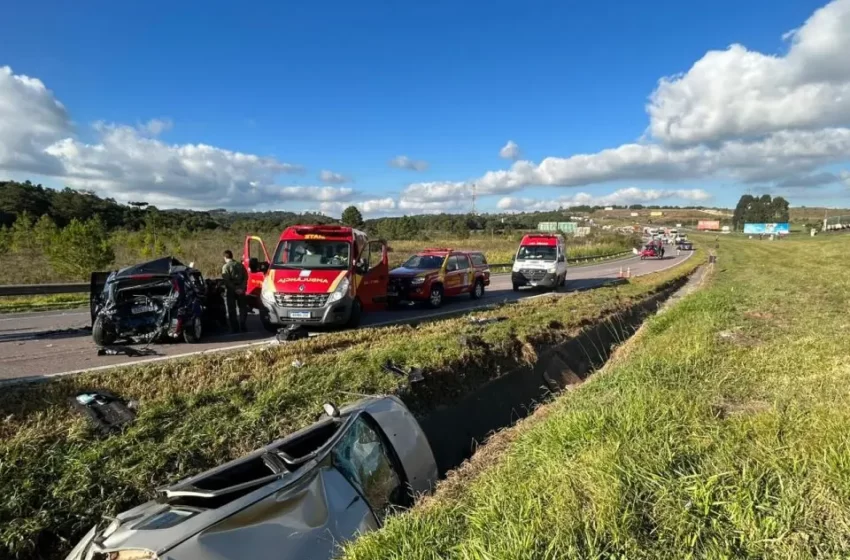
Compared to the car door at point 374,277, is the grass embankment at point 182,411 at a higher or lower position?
lower

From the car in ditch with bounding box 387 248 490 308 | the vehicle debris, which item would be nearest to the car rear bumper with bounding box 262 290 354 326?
the vehicle debris

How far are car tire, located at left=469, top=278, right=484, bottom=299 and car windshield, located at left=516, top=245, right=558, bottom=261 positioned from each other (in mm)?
2974

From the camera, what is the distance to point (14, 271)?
20.1 m

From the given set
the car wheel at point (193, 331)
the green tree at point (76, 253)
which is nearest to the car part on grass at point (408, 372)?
A: the car wheel at point (193, 331)

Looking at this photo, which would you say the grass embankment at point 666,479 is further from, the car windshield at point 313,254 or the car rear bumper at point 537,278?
the car rear bumper at point 537,278

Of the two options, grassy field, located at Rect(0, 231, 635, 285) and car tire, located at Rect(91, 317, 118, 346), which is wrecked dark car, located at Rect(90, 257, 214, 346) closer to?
car tire, located at Rect(91, 317, 118, 346)

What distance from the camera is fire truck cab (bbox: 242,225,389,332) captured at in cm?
1067

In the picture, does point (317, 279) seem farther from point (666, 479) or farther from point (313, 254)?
point (666, 479)

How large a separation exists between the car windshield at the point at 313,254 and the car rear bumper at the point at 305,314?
1124 millimetres

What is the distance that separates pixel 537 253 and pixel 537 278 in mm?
1577

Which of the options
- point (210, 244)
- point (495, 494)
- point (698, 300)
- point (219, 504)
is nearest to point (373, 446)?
point (495, 494)

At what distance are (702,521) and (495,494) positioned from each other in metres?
1.33

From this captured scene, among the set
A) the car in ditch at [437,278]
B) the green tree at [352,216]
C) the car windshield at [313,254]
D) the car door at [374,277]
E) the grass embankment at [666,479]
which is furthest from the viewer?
the green tree at [352,216]

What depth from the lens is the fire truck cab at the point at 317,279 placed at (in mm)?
10672
